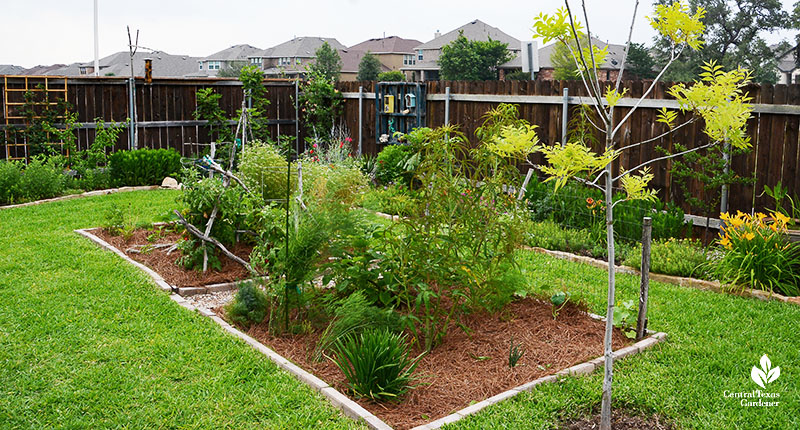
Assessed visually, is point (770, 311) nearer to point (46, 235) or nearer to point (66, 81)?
point (46, 235)

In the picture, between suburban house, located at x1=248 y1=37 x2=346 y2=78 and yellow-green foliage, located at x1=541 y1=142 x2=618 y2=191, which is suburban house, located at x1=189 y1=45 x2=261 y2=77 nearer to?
suburban house, located at x1=248 y1=37 x2=346 y2=78

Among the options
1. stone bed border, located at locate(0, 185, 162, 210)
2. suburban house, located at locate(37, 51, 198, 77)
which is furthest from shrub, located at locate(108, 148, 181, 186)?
suburban house, located at locate(37, 51, 198, 77)

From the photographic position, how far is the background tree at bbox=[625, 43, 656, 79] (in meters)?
52.3

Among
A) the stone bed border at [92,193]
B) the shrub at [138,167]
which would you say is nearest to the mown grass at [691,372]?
the stone bed border at [92,193]

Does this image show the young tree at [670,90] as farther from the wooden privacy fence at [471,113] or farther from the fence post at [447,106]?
the fence post at [447,106]

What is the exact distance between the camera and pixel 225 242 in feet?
23.1

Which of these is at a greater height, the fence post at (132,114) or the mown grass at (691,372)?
the fence post at (132,114)

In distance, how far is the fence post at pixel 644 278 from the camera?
4812 millimetres

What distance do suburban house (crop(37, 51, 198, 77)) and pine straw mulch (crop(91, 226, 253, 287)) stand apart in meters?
44.7

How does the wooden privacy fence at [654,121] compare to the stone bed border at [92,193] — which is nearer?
the wooden privacy fence at [654,121]

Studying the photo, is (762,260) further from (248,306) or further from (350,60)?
(350,60)

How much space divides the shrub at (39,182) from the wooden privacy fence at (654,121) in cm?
617

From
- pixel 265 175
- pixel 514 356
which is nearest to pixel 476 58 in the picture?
pixel 265 175

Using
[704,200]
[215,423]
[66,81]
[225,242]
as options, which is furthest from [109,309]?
[66,81]
